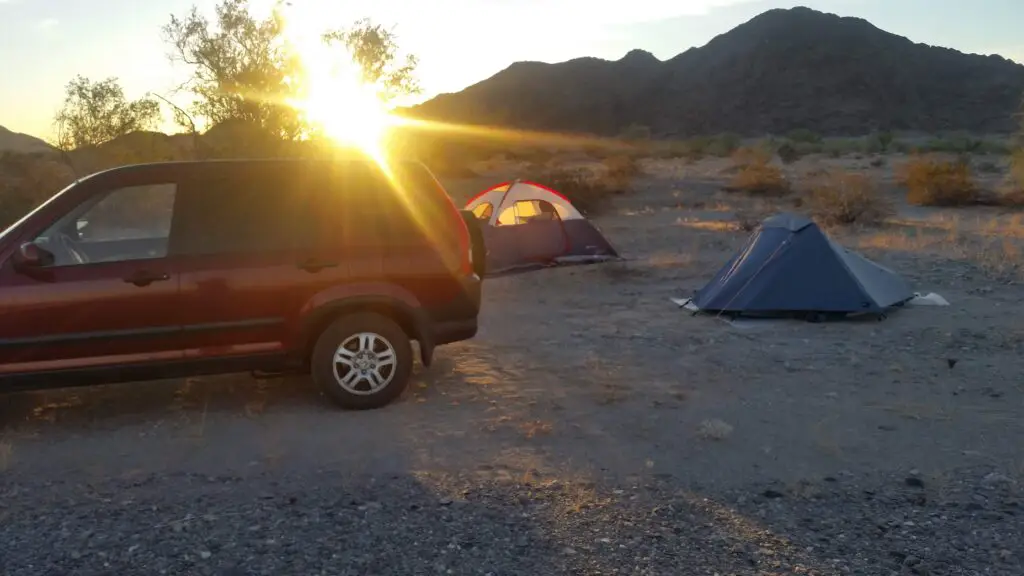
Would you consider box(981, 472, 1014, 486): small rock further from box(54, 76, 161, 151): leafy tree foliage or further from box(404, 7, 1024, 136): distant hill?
box(404, 7, 1024, 136): distant hill

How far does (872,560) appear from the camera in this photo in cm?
429

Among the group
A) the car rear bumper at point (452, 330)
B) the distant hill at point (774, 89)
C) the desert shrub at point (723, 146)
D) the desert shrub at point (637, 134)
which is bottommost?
the car rear bumper at point (452, 330)

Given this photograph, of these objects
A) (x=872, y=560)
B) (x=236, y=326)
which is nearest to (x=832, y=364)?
(x=872, y=560)

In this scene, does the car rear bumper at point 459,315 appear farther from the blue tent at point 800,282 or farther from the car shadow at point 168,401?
the blue tent at point 800,282

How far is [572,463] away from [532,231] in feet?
31.2

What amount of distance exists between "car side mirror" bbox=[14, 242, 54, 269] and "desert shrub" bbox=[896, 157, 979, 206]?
82.5ft

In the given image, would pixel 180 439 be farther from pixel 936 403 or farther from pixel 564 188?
pixel 564 188

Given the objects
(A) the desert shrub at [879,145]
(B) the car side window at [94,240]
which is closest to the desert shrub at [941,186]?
(B) the car side window at [94,240]

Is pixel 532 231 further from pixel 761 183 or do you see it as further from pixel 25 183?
pixel 25 183

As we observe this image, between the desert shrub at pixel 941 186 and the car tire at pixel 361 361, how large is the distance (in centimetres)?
2320

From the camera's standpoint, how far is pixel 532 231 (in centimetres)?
1496

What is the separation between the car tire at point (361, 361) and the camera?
675cm

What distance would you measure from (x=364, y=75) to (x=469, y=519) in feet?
74.8

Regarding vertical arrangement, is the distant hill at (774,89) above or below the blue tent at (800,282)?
above
